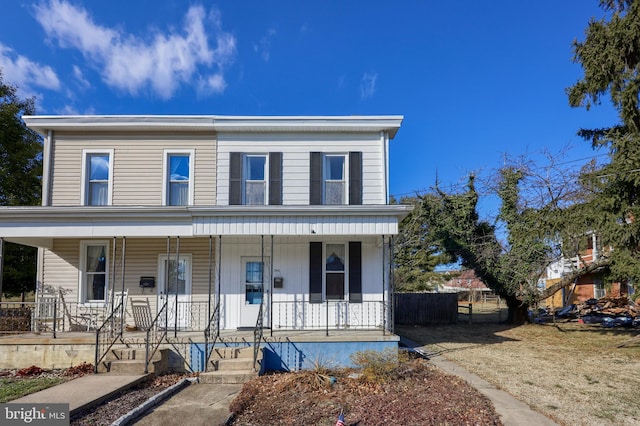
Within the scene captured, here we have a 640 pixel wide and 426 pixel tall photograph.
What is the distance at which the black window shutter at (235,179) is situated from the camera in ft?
36.7

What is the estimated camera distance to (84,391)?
6.79 metres

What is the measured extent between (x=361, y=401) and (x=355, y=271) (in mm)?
4712

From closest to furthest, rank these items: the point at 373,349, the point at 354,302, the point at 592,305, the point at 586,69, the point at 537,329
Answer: the point at 373,349
the point at 354,302
the point at 586,69
the point at 537,329
the point at 592,305

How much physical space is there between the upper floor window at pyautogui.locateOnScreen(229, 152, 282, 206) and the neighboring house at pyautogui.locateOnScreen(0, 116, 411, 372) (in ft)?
0.09

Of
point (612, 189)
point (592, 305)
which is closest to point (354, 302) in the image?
point (612, 189)

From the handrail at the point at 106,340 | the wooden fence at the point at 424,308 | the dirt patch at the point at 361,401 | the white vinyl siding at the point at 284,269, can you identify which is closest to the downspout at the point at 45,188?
the handrail at the point at 106,340

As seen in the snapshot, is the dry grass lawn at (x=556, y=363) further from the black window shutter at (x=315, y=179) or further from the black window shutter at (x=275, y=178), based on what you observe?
the black window shutter at (x=275, y=178)

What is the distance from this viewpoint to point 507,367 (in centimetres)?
947

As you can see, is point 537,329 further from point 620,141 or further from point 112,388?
point 112,388

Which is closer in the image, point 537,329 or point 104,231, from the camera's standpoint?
point 104,231

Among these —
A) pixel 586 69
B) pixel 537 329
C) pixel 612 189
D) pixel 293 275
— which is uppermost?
pixel 586 69

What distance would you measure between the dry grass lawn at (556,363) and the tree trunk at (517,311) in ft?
3.43

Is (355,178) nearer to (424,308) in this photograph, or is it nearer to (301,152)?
(301,152)

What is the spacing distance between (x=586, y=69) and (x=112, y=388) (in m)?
14.7
